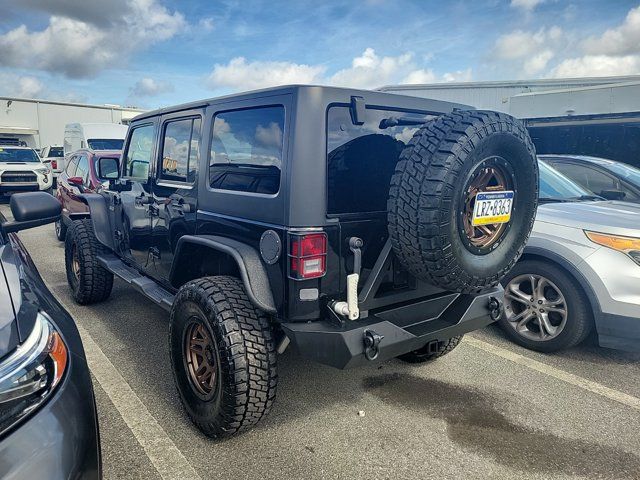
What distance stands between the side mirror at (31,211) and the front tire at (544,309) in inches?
137

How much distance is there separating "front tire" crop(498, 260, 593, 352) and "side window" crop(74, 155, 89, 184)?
6.27 meters

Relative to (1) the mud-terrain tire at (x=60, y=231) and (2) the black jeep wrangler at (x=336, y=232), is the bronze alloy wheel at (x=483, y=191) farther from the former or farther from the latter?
(1) the mud-terrain tire at (x=60, y=231)

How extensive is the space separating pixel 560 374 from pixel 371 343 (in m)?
1.96

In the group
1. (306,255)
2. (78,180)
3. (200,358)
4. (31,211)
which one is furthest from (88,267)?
(306,255)

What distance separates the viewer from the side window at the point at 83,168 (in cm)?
709

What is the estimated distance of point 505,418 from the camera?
2816 millimetres

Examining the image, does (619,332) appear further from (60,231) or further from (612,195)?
(60,231)

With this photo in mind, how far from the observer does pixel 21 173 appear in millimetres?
14766

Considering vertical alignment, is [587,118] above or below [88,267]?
above

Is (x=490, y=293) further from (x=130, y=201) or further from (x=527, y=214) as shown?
(x=130, y=201)

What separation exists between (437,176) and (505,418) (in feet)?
5.50

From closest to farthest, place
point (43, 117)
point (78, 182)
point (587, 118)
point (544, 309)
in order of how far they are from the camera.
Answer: point (544, 309)
point (78, 182)
point (587, 118)
point (43, 117)

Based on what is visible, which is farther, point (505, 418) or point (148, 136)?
point (148, 136)

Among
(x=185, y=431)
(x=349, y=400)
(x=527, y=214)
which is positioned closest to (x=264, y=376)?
(x=185, y=431)
